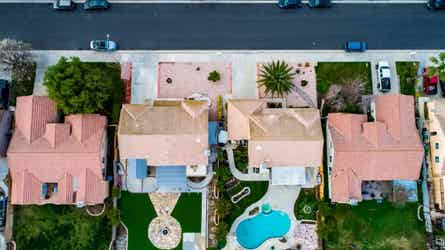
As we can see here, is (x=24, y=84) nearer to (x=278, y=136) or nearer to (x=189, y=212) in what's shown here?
(x=189, y=212)

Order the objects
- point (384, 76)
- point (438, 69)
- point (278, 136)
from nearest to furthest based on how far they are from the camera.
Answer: point (278, 136) → point (438, 69) → point (384, 76)

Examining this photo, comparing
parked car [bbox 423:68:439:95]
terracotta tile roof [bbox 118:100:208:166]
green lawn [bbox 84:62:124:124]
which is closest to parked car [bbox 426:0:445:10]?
parked car [bbox 423:68:439:95]

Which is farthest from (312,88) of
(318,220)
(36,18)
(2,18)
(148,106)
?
(2,18)

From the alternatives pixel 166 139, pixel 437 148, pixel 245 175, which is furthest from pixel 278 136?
pixel 437 148

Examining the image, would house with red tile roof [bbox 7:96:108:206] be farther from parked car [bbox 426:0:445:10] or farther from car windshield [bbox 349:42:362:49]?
parked car [bbox 426:0:445:10]

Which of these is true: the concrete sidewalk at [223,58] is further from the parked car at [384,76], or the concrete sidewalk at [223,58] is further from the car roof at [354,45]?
the parked car at [384,76]
